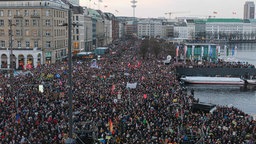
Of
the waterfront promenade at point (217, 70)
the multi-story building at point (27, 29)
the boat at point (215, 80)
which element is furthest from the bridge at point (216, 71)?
the multi-story building at point (27, 29)

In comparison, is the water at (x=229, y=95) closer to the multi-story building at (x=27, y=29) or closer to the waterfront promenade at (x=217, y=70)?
the waterfront promenade at (x=217, y=70)

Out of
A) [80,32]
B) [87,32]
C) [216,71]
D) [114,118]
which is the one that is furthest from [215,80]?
[87,32]

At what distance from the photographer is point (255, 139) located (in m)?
24.4

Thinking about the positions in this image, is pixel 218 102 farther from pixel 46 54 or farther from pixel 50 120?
pixel 46 54

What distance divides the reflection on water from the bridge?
533cm

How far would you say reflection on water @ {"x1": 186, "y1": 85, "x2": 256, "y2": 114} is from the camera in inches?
1907

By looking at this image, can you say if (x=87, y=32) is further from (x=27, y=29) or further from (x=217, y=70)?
(x=217, y=70)

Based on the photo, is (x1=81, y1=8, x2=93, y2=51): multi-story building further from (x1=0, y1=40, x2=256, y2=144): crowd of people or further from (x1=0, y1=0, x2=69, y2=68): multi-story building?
(x1=0, y1=40, x2=256, y2=144): crowd of people

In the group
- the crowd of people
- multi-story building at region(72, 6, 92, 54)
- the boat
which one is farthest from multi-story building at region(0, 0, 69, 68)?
the crowd of people

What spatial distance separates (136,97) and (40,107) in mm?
9904

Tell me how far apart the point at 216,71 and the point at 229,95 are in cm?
1530

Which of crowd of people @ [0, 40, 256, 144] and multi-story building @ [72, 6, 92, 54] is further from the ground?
multi-story building @ [72, 6, 92, 54]

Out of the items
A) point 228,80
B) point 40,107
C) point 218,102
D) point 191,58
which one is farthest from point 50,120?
point 191,58

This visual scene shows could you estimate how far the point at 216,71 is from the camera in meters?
71.4
